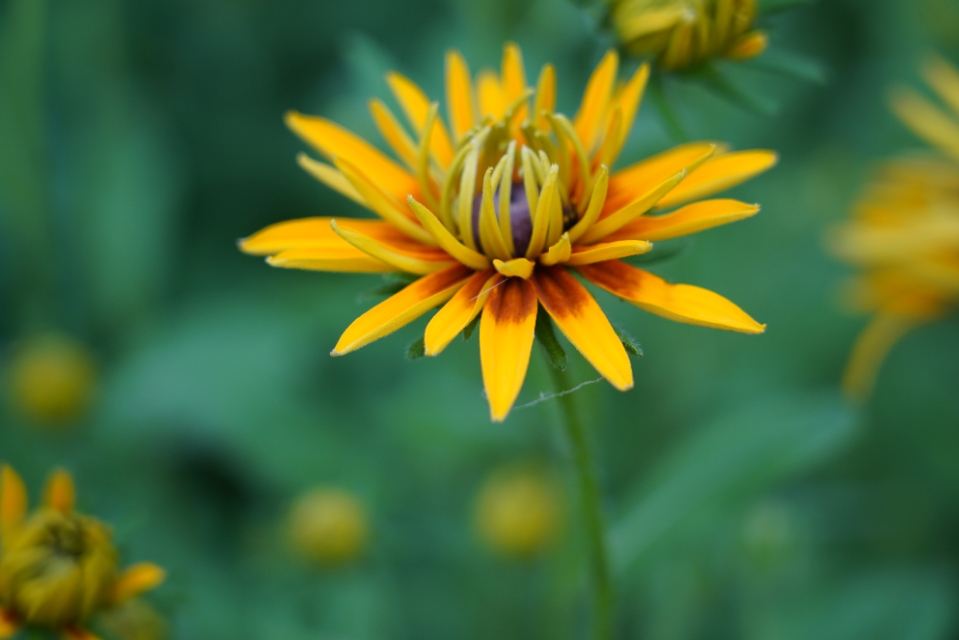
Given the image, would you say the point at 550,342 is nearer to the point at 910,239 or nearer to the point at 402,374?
the point at 910,239

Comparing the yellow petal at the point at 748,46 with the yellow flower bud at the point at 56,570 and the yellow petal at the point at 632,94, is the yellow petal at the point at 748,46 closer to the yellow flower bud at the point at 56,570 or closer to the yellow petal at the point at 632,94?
the yellow petal at the point at 632,94

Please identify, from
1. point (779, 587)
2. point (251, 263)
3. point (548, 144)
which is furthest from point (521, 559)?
point (251, 263)

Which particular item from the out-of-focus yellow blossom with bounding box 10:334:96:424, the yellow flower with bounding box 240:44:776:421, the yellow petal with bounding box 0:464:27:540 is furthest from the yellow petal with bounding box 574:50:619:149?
the out-of-focus yellow blossom with bounding box 10:334:96:424

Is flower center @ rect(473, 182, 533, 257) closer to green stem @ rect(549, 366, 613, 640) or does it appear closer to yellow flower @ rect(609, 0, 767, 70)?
green stem @ rect(549, 366, 613, 640)

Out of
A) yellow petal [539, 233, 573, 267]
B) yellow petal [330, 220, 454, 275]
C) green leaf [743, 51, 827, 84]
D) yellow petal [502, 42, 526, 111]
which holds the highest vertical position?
green leaf [743, 51, 827, 84]

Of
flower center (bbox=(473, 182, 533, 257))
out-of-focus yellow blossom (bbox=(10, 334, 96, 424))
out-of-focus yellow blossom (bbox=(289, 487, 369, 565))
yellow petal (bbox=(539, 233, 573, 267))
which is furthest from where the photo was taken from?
out-of-focus yellow blossom (bbox=(10, 334, 96, 424))

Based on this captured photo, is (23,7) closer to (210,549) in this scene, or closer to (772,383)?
(210,549)

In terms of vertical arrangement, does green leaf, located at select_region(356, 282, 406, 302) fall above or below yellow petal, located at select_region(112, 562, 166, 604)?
above
